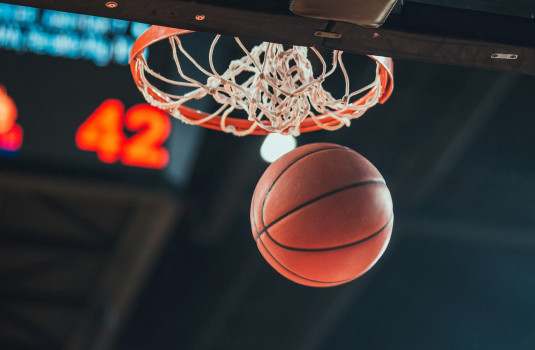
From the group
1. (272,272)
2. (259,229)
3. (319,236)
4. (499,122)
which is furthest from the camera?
(272,272)

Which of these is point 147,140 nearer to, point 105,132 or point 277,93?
point 105,132

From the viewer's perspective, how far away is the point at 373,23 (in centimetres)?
215

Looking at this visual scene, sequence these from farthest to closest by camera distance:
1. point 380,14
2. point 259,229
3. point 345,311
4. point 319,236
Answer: point 345,311, point 259,229, point 319,236, point 380,14

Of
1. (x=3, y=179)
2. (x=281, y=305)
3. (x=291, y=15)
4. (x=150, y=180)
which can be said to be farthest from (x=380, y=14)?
(x=281, y=305)

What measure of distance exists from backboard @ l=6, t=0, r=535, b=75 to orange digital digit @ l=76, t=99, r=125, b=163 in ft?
9.62

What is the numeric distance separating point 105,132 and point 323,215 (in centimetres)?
297

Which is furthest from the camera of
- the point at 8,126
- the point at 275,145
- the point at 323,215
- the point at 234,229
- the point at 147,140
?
the point at 234,229

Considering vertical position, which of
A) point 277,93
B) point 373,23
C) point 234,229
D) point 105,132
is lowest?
point 234,229

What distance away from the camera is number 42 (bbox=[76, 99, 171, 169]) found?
504 cm

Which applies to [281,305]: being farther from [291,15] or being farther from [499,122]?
[291,15]

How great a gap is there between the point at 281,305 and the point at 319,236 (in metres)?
5.78

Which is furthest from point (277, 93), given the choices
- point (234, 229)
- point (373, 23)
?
point (234, 229)

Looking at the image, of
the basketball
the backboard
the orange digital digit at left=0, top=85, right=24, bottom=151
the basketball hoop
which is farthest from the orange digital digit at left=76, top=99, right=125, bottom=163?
the backboard

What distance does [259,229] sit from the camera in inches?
103
